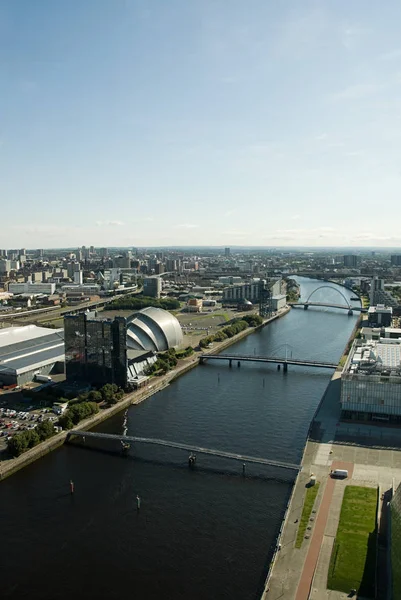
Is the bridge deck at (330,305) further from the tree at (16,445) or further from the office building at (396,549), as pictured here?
the office building at (396,549)

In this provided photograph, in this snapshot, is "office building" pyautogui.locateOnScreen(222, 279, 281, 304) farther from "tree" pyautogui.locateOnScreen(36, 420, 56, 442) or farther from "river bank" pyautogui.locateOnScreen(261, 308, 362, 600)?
"river bank" pyautogui.locateOnScreen(261, 308, 362, 600)

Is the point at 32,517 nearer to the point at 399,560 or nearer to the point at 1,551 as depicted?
the point at 1,551

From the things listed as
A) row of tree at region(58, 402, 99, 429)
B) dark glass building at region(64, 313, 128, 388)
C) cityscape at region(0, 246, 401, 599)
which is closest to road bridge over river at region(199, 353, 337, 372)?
cityscape at region(0, 246, 401, 599)

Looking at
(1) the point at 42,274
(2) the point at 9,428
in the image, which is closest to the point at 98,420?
(2) the point at 9,428

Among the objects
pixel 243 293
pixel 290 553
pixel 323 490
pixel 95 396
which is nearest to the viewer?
pixel 290 553

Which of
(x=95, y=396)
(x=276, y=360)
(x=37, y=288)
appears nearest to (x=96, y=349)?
(x=95, y=396)

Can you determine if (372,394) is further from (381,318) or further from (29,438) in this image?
(381,318)

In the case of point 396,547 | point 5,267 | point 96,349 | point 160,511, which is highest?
point 5,267

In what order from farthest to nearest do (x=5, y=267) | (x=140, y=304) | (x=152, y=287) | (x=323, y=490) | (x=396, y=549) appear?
(x=5, y=267), (x=152, y=287), (x=140, y=304), (x=323, y=490), (x=396, y=549)
